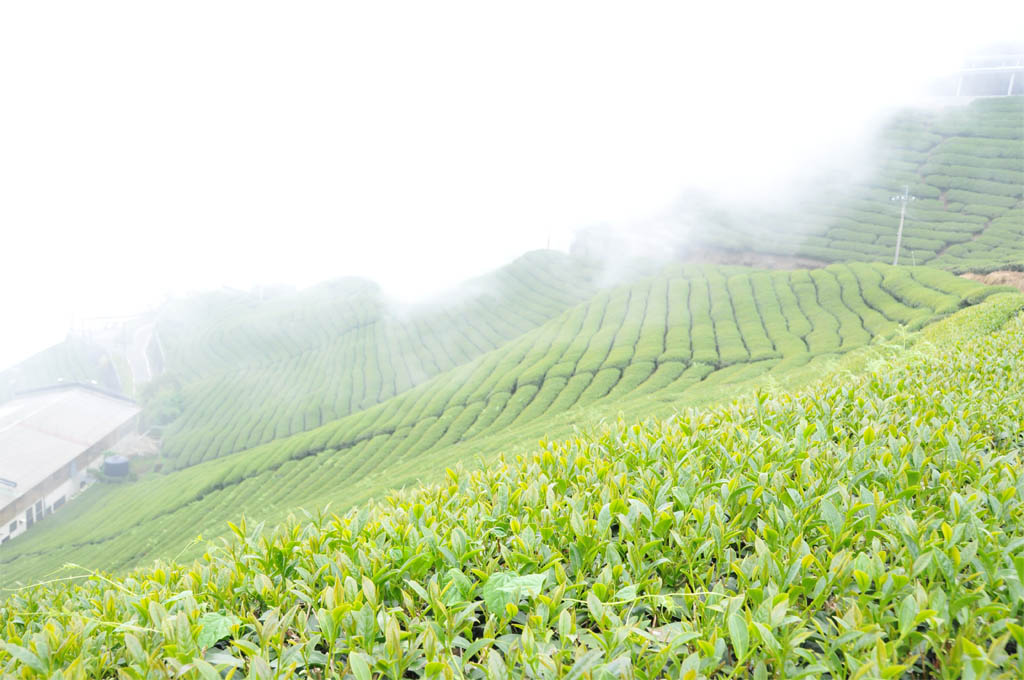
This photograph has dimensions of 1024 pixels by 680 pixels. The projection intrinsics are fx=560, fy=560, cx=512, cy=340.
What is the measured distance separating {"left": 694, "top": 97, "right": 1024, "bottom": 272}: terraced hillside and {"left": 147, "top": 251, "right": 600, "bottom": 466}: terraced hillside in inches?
937

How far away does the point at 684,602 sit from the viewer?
87.3 inches

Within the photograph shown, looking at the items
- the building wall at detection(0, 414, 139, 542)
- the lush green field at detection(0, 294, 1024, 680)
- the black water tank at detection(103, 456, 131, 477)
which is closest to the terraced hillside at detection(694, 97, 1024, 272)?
the lush green field at detection(0, 294, 1024, 680)

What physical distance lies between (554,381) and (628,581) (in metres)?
28.1

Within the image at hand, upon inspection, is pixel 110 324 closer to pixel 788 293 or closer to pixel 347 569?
pixel 788 293

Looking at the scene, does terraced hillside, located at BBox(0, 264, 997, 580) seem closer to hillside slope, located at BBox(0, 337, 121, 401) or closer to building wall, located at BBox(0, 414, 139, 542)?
building wall, located at BBox(0, 414, 139, 542)

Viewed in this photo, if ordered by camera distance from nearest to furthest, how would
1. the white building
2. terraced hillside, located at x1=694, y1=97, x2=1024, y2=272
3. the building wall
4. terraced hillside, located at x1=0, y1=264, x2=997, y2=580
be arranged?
terraced hillside, located at x1=0, y1=264, x2=997, y2=580 < the building wall < the white building < terraced hillside, located at x1=694, y1=97, x2=1024, y2=272

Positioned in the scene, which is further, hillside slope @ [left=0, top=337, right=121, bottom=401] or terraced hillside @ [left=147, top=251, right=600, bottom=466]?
hillside slope @ [left=0, top=337, right=121, bottom=401]

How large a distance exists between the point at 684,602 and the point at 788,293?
40.3 metres

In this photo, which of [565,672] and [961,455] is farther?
[961,455]

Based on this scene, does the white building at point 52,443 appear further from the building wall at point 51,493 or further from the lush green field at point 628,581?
the lush green field at point 628,581

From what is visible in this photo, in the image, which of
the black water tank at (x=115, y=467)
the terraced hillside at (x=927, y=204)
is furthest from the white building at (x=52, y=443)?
the terraced hillside at (x=927, y=204)

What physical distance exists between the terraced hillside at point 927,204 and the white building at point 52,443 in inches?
2789

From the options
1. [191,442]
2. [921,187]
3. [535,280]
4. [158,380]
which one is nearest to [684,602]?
[191,442]

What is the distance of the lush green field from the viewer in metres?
1.85
